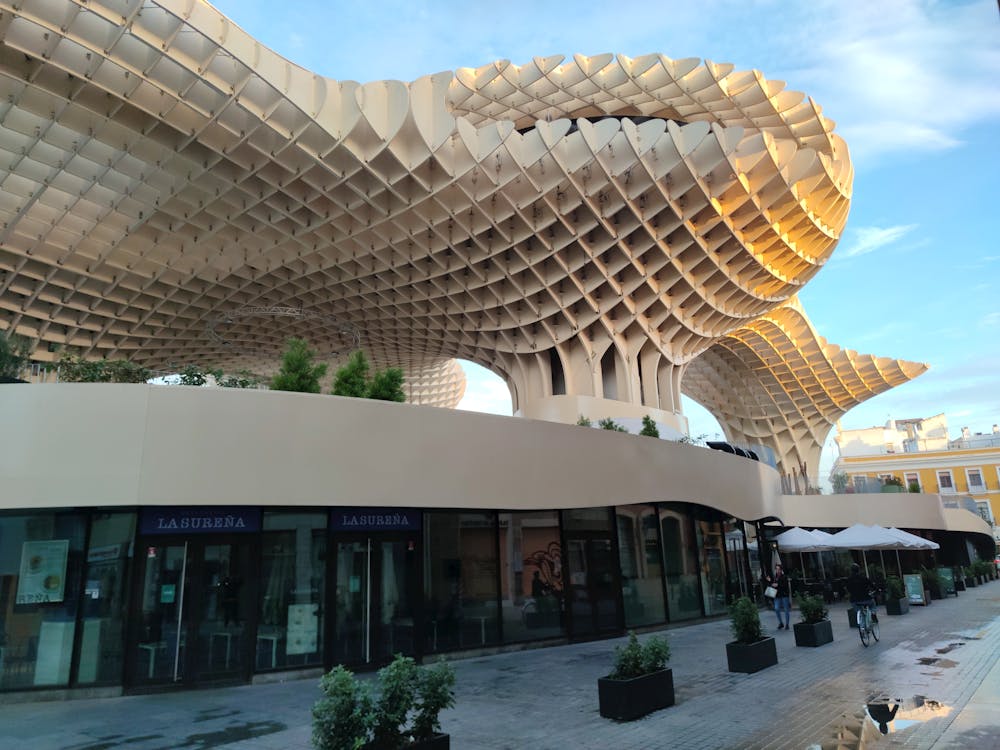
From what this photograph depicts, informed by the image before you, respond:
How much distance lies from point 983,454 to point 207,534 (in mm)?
69516

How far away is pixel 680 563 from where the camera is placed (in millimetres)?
18828

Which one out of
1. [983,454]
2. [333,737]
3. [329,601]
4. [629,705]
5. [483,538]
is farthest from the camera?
[983,454]

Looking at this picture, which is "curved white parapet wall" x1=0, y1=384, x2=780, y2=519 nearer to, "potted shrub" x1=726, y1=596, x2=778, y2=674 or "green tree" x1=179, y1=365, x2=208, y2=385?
"green tree" x1=179, y1=365, x2=208, y2=385

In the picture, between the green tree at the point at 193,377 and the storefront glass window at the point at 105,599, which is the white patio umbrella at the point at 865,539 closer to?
the green tree at the point at 193,377

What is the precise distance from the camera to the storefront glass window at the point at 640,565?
16.8m

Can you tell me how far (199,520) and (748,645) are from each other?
390 inches

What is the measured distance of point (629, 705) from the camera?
27.5ft

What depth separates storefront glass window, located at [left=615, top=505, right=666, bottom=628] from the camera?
55.1 ft

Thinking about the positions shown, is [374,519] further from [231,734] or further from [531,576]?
[231,734]

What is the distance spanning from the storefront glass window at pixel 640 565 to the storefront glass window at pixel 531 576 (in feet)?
7.34

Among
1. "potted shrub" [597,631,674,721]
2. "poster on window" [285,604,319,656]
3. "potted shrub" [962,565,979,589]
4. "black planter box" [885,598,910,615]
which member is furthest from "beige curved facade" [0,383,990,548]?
"potted shrub" [962,565,979,589]

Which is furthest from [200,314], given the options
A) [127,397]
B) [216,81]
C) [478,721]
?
[478,721]

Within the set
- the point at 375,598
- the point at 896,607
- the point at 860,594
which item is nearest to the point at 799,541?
the point at 896,607

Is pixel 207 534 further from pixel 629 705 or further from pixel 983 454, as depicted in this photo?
pixel 983 454
